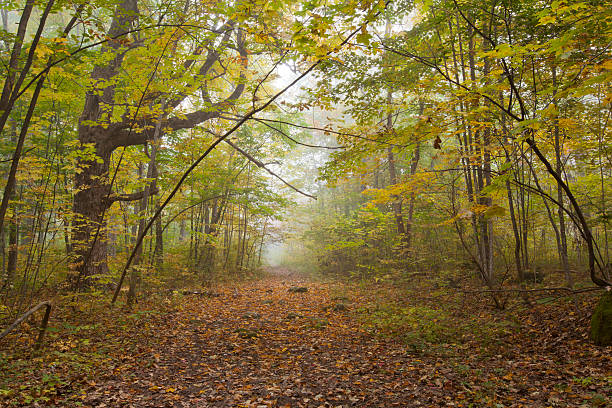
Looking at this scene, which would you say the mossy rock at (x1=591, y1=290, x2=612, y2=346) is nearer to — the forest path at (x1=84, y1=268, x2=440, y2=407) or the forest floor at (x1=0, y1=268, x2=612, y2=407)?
the forest floor at (x1=0, y1=268, x2=612, y2=407)

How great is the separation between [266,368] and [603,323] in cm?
508

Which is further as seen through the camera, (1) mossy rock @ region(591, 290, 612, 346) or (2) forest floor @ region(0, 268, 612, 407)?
(1) mossy rock @ region(591, 290, 612, 346)

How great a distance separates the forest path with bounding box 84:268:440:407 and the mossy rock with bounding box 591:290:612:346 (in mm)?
2407

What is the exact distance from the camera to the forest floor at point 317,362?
A: 3846 mm

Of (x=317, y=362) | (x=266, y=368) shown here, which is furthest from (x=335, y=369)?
(x=266, y=368)

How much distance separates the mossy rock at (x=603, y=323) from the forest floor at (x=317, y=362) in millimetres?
169

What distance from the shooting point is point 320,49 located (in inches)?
112

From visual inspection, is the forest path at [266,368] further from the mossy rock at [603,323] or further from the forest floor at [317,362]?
the mossy rock at [603,323]

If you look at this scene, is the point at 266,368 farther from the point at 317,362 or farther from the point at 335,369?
the point at 335,369

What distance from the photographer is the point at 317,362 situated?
17.2 feet

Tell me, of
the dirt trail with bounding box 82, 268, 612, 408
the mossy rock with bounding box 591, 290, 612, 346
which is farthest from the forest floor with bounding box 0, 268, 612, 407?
the mossy rock with bounding box 591, 290, 612, 346

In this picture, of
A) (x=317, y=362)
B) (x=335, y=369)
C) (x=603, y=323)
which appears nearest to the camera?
(x=603, y=323)

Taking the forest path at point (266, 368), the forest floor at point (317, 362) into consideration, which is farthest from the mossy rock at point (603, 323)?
the forest path at point (266, 368)

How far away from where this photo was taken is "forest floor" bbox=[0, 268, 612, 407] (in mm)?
3846
